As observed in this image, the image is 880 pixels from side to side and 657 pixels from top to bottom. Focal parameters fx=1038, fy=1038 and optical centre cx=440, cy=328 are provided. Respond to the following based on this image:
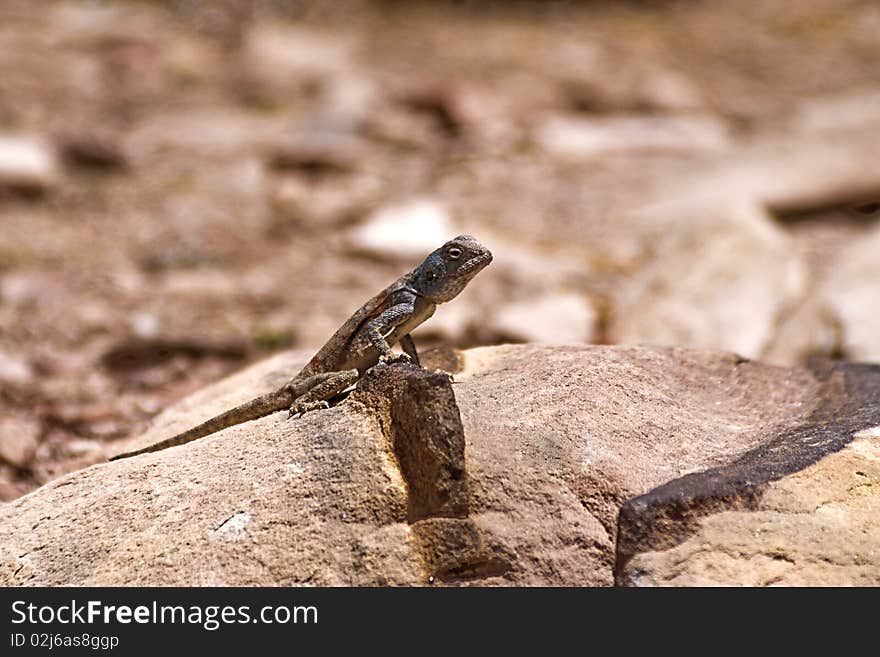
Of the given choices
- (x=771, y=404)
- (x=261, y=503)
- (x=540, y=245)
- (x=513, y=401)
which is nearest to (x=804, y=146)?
(x=540, y=245)

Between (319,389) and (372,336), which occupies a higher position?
(372,336)

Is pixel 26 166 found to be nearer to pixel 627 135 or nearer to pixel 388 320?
pixel 627 135

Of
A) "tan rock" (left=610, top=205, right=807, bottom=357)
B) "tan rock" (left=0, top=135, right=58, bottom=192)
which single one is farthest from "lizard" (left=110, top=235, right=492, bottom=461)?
"tan rock" (left=0, top=135, right=58, bottom=192)

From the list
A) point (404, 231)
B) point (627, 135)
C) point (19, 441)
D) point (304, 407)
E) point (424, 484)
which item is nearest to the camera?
point (424, 484)

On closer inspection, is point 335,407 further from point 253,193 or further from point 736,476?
point 253,193

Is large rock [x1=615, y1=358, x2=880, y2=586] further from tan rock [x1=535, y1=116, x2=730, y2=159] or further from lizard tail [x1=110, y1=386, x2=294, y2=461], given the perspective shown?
tan rock [x1=535, y1=116, x2=730, y2=159]

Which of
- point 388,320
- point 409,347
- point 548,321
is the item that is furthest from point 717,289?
point 388,320

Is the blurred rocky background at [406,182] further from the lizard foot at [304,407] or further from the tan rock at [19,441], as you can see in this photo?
the lizard foot at [304,407]
